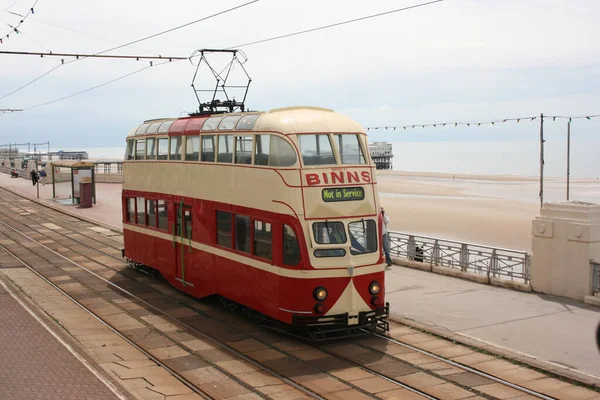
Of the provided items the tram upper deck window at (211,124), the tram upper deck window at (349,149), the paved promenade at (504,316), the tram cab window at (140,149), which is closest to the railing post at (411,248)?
the paved promenade at (504,316)

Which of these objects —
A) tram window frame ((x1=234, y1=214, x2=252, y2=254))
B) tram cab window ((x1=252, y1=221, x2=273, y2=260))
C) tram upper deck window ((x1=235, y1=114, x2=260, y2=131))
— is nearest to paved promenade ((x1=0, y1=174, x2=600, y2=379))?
tram cab window ((x1=252, y1=221, x2=273, y2=260))

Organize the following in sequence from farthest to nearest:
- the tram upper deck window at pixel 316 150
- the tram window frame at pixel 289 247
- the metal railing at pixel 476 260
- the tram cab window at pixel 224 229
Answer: the metal railing at pixel 476 260 → the tram cab window at pixel 224 229 → the tram upper deck window at pixel 316 150 → the tram window frame at pixel 289 247

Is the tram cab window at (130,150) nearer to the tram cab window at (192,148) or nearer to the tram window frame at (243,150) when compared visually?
the tram cab window at (192,148)

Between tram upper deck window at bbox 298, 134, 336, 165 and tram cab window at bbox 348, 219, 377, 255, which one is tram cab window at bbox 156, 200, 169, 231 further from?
tram cab window at bbox 348, 219, 377, 255

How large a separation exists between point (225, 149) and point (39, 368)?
6.35m

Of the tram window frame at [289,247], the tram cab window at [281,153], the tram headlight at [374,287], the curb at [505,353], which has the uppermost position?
the tram cab window at [281,153]

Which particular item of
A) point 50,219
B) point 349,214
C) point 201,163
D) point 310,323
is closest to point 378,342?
point 310,323

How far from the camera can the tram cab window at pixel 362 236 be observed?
560 inches

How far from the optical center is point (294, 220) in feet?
45.5

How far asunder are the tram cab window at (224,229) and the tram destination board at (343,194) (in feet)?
10.0

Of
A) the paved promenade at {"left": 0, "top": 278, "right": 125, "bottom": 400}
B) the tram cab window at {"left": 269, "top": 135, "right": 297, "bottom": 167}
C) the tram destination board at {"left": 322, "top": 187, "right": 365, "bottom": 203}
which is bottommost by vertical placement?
the paved promenade at {"left": 0, "top": 278, "right": 125, "bottom": 400}

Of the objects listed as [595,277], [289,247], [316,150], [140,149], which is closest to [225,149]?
[316,150]

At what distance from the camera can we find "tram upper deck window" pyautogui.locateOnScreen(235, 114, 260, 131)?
1536 cm

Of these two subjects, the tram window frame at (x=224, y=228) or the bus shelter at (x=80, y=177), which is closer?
the tram window frame at (x=224, y=228)
